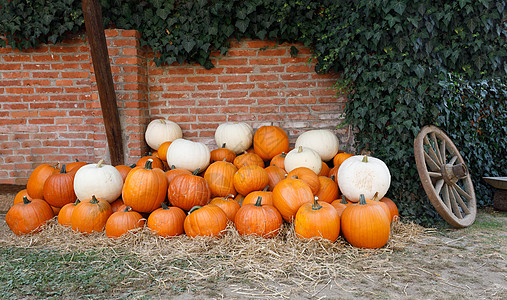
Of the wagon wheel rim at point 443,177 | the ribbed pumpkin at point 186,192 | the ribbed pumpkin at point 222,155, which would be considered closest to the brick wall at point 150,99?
the ribbed pumpkin at point 222,155

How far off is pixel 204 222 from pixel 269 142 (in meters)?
1.42

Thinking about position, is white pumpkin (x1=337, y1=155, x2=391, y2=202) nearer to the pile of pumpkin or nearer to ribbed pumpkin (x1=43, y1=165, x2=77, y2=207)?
the pile of pumpkin

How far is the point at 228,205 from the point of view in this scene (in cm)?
314

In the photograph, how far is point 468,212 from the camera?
353 centimetres

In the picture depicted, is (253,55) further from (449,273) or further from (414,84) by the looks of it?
(449,273)

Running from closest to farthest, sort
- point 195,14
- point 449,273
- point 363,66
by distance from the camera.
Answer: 1. point 449,273
2. point 363,66
3. point 195,14

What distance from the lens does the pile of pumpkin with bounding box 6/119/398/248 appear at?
9.12 ft

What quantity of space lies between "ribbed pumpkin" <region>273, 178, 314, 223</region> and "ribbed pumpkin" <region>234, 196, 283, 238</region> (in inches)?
3.2

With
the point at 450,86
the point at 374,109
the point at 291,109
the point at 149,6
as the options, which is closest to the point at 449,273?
the point at 374,109

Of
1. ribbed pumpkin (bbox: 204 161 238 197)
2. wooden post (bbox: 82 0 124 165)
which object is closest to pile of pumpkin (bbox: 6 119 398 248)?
ribbed pumpkin (bbox: 204 161 238 197)

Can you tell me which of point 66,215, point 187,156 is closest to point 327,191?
point 187,156

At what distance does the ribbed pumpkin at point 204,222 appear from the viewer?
9.39 ft

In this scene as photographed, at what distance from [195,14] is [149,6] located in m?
0.55

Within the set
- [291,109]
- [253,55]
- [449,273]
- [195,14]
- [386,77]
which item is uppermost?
[195,14]
